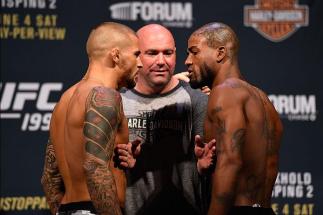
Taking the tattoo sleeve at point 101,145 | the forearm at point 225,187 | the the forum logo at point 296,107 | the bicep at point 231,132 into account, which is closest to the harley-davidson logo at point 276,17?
the the forum logo at point 296,107

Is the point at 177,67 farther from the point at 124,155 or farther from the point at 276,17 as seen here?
the point at 124,155

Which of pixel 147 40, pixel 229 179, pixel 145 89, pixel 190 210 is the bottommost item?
pixel 190 210

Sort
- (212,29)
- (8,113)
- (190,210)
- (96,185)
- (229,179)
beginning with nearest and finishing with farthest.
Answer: (96,185) < (229,179) < (212,29) < (190,210) < (8,113)

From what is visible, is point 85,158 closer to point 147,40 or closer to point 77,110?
point 77,110

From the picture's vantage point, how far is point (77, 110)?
2350 mm

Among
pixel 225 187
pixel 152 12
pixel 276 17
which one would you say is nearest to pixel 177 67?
pixel 152 12

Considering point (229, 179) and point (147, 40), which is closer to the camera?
point (229, 179)

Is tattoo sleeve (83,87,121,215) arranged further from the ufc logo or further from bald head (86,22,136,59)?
the ufc logo

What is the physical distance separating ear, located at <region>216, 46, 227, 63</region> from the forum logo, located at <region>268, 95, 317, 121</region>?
48.2 inches

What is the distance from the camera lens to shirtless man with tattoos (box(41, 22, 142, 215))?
227cm

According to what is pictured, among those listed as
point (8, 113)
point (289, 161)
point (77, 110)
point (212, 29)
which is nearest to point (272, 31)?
point (289, 161)

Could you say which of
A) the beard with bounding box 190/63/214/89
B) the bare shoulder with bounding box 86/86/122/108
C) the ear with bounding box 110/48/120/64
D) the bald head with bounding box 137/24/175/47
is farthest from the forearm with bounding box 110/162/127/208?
the bald head with bounding box 137/24/175/47

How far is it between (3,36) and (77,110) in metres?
1.58

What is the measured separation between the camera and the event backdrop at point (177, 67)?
375 cm
